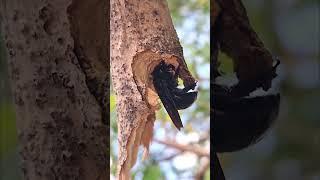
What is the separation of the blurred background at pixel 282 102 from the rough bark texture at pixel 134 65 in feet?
0.19

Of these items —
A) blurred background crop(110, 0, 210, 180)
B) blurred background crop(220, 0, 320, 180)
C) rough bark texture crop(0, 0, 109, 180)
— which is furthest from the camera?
rough bark texture crop(0, 0, 109, 180)

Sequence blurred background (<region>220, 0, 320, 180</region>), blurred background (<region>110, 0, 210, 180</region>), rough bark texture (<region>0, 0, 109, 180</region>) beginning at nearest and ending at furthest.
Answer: blurred background (<region>220, 0, 320, 180</region>), blurred background (<region>110, 0, 210, 180</region>), rough bark texture (<region>0, 0, 109, 180</region>)

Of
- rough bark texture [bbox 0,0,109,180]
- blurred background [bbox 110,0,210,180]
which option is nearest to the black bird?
blurred background [bbox 110,0,210,180]

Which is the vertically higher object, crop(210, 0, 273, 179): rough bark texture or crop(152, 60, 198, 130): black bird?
crop(210, 0, 273, 179): rough bark texture

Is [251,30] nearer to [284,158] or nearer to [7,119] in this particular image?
[284,158]

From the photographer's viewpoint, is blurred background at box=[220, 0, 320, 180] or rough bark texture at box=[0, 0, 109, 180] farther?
rough bark texture at box=[0, 0, 109, 180]

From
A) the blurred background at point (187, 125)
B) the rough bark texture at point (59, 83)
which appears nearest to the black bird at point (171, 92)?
the blurred background at point (187, 125)

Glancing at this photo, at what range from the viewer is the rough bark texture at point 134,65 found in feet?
5.72

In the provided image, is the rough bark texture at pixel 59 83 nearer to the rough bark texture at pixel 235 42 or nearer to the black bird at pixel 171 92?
the black bird at pixel 171 92

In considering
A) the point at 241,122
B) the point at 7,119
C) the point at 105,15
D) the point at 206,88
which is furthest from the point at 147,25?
the point at 7,119

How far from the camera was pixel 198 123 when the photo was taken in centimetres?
167

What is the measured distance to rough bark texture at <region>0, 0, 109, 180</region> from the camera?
5.85 feet

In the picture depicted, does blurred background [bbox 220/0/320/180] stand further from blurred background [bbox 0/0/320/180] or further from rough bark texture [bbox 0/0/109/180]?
rough bark texture [bbox 0/0/109/180]

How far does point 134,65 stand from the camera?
5.77ft
